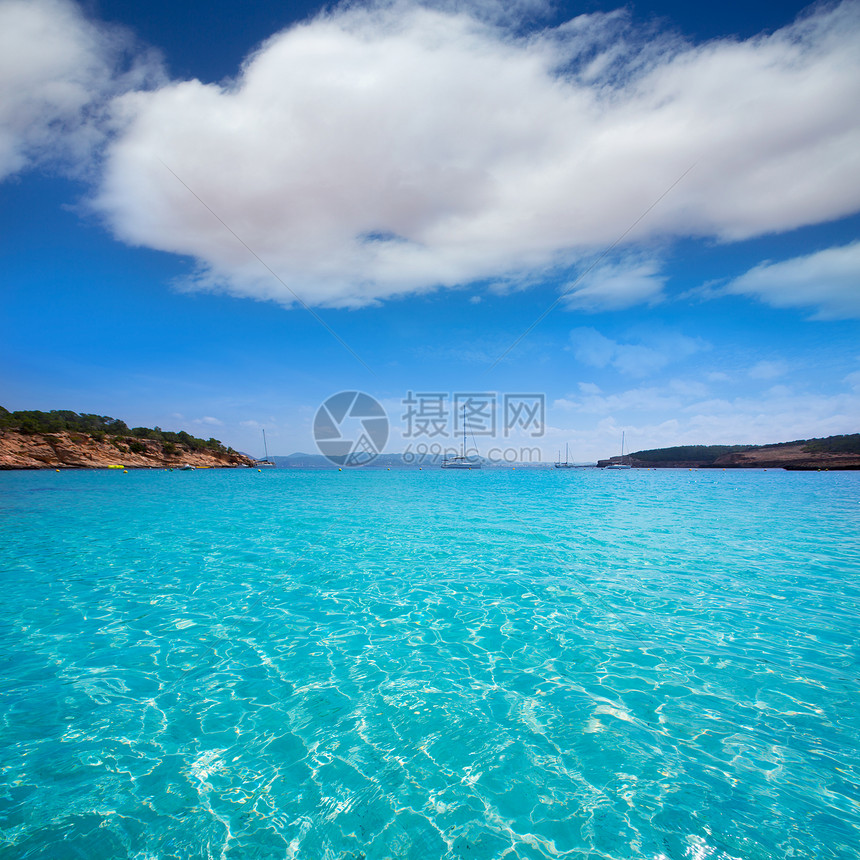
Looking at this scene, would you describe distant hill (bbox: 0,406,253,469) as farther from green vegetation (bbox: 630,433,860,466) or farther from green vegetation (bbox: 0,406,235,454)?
green vegetation (bbox: 630,433,860,466)

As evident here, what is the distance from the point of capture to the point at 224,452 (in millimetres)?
161500

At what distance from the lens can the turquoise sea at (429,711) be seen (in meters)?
4.25

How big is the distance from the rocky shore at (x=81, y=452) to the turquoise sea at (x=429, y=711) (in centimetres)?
10343

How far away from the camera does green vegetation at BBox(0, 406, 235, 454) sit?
94.5 meters

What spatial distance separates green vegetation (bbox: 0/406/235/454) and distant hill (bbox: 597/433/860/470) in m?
205

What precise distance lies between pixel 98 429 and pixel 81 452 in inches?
719

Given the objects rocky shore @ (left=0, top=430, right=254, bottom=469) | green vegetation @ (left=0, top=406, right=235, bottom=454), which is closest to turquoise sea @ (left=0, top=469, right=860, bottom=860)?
rocky shore @ (left=0, top=430, right=254, bottom=469)

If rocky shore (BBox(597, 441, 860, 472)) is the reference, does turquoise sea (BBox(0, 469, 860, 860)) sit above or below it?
below

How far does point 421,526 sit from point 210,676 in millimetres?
16568

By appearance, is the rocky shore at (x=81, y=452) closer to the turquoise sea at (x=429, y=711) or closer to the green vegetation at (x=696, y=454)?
the turquoise sea at (x=429, y=711)

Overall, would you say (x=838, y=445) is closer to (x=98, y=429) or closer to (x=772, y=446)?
(x=772, y=446)

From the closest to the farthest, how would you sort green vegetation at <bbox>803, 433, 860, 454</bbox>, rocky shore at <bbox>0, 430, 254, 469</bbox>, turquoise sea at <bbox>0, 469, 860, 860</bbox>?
1. turquoise sea at <bbox>0, 469, 860, 860</bbox>
2. rocky shore at <bbox>0, 430, 254, 469</bbox>
3. green vegetation at <bbox>803, 433, 860, 454</bbox>

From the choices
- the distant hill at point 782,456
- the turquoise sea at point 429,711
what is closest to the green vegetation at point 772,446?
the distant hill at point 782,456

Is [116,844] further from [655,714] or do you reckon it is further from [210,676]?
[655,714]
